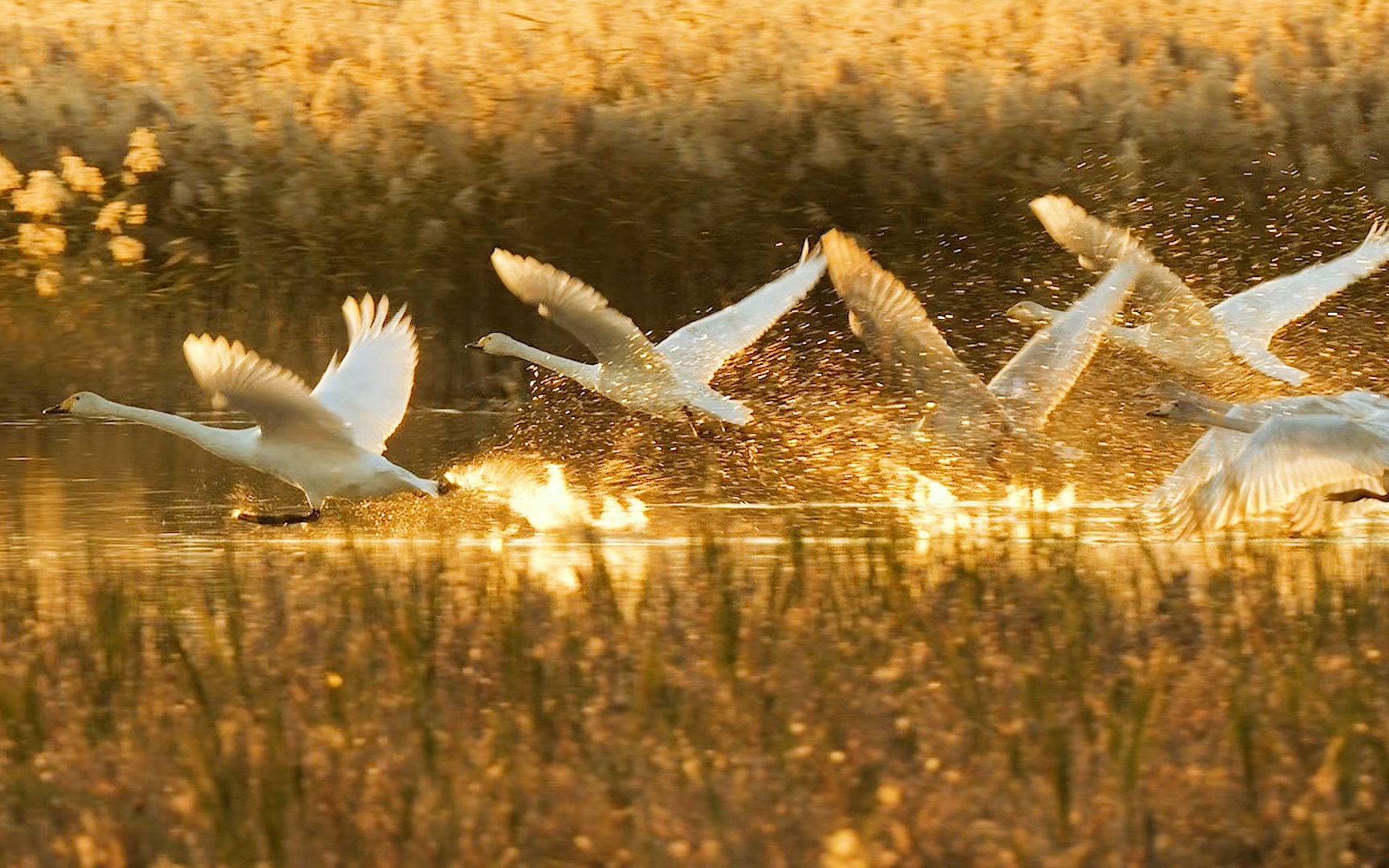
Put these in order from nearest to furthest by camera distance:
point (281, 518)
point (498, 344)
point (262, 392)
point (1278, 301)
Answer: point (262, 392), point (281, 518), point (1278, 301), point (498, 344)

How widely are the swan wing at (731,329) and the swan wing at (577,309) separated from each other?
43 centimetres

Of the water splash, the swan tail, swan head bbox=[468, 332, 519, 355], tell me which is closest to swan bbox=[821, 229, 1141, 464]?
the swan tail

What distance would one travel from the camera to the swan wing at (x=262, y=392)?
8.56m

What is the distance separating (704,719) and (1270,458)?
2695mm

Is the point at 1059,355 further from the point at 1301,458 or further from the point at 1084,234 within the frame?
the point at 1301,458

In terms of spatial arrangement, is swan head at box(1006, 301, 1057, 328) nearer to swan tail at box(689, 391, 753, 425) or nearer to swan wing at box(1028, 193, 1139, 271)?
swan wing at box(1028, 193, 1139, 271)

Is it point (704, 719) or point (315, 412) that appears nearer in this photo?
point (704, 719)

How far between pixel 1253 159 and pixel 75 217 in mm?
6993

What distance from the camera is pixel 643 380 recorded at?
10.9 m

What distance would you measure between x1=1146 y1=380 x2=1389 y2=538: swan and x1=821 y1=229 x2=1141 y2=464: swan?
1.34 metres

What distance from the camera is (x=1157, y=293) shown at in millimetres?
10977

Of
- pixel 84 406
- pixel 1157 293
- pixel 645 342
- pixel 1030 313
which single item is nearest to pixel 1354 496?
pixel 1157 293

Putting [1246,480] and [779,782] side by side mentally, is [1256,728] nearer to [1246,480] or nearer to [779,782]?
[779,782]

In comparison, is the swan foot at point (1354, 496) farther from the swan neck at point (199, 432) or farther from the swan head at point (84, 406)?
the swan head at point (84, 406)
